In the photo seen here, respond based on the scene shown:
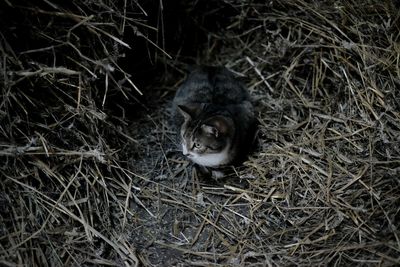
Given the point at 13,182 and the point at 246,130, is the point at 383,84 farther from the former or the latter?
the point at 13,182

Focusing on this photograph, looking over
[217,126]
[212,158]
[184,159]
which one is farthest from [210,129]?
[184,159]

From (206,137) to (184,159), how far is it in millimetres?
443

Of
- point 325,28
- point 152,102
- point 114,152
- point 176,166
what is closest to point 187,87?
point 152,102

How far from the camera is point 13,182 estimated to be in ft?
8.21

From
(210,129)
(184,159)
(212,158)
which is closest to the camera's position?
(210,129)

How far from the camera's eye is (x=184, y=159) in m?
3.25

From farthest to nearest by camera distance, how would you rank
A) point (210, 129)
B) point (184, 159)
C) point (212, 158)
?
1. point (184, 159)
2. point (212, 158)
3. point (210, 129)

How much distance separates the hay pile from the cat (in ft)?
0.51

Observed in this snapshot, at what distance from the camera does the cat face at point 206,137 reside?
2.84 m

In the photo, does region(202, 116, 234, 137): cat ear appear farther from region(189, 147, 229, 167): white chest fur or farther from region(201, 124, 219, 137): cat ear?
region(189, 147, 229, 167): white chest fur

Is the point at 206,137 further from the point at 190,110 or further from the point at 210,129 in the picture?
the point at 190,110

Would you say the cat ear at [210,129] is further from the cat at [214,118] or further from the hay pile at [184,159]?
the hay pile at [184,159]

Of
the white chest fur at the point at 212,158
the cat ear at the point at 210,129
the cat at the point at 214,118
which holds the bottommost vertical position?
the white chest fur at the point at 212,158

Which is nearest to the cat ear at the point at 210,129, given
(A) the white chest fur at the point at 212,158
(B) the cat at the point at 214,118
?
(B) the cat at the point at 214,118
